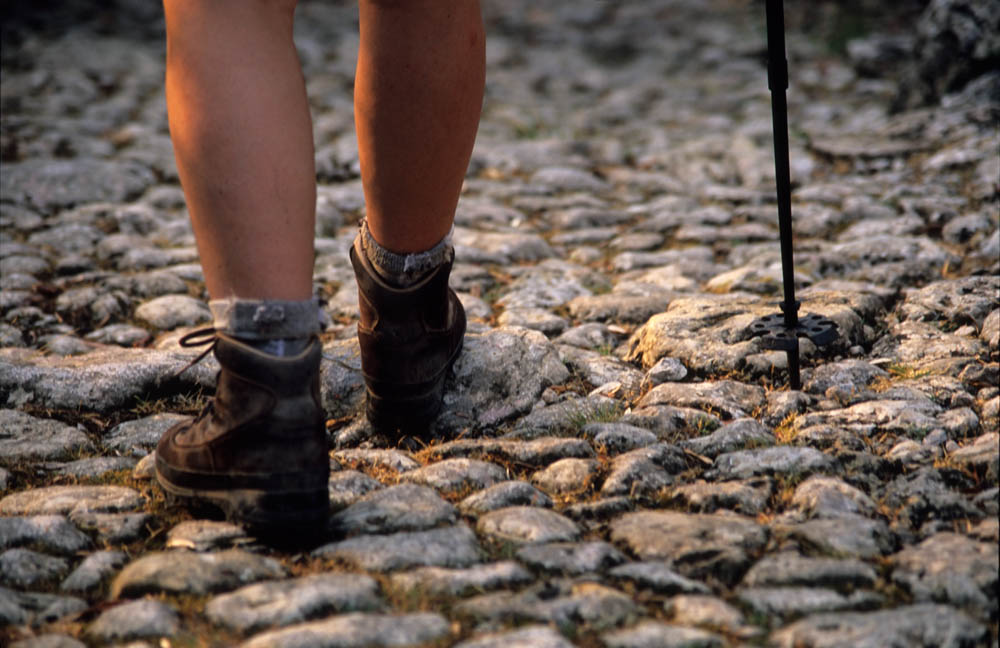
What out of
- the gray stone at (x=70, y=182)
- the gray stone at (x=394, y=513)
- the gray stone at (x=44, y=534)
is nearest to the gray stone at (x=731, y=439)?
the gray stone at (x=394, y=513)

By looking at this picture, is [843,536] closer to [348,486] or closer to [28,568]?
[348,486]

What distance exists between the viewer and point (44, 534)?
5.67 ft

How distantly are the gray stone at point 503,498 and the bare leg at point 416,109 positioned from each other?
0.59 metres

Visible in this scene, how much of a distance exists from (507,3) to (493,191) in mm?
5592

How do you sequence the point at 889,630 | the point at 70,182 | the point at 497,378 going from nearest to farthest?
the point at 889,630
the point at 497,378
the point at 70,182

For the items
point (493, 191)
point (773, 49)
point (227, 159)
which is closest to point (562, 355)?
point (773, 49)

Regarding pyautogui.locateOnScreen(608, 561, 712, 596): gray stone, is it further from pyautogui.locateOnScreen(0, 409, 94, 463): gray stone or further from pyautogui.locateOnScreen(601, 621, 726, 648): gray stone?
pyautogui.locateOnScreen(0, 409, 94, 463): gray stone

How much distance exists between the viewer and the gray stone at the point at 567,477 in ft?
6.28

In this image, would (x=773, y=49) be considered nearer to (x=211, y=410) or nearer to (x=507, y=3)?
(x=211, y=410)

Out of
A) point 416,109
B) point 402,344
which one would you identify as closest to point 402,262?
point 402,344

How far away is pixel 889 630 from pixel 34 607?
127 centimetres

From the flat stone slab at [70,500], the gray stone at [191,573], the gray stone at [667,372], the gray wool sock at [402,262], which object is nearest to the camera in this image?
the gray stone at [191,573]

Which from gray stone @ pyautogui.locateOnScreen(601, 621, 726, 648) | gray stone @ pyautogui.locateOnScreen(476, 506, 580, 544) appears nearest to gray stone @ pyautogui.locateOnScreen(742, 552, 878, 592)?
gray stone @ pyautogui.locateOnScreen(601, 621, 726, 648)

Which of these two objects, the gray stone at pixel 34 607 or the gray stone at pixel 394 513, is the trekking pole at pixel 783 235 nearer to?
the gray stone at pixel 394 513
